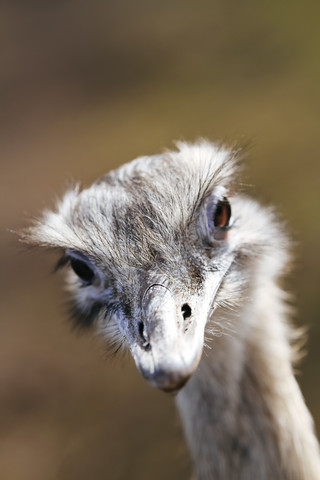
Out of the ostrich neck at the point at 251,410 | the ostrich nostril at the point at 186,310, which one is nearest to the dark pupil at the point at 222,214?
the ostrich neck at the point at 251,410

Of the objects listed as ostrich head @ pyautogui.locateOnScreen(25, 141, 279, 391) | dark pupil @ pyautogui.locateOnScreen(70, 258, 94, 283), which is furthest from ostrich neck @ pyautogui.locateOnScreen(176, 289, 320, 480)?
dark pupil @ pyautogui.locateOnScreen(70, 258, 94, 283)

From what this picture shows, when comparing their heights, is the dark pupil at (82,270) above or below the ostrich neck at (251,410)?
above

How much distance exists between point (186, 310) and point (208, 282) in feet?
0.60

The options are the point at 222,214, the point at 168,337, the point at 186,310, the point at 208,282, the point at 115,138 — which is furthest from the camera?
the point at 115,138

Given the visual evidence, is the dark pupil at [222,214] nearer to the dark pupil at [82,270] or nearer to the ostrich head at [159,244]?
the ostrich head at [159,244]

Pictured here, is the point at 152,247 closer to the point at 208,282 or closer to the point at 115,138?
the point at 208,282

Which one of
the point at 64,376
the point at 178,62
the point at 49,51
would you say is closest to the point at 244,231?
the point at 64,376

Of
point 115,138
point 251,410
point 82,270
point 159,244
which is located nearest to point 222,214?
point 159,244

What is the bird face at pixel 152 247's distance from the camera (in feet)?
4.67

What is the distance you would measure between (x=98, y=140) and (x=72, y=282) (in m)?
4.02

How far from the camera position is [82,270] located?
1.85 m

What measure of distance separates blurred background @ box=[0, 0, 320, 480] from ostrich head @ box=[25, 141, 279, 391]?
40 centimetres

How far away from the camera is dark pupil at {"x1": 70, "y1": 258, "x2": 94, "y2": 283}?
72.3 inches

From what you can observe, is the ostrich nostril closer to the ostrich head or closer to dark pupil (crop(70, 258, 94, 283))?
the ostrich head
